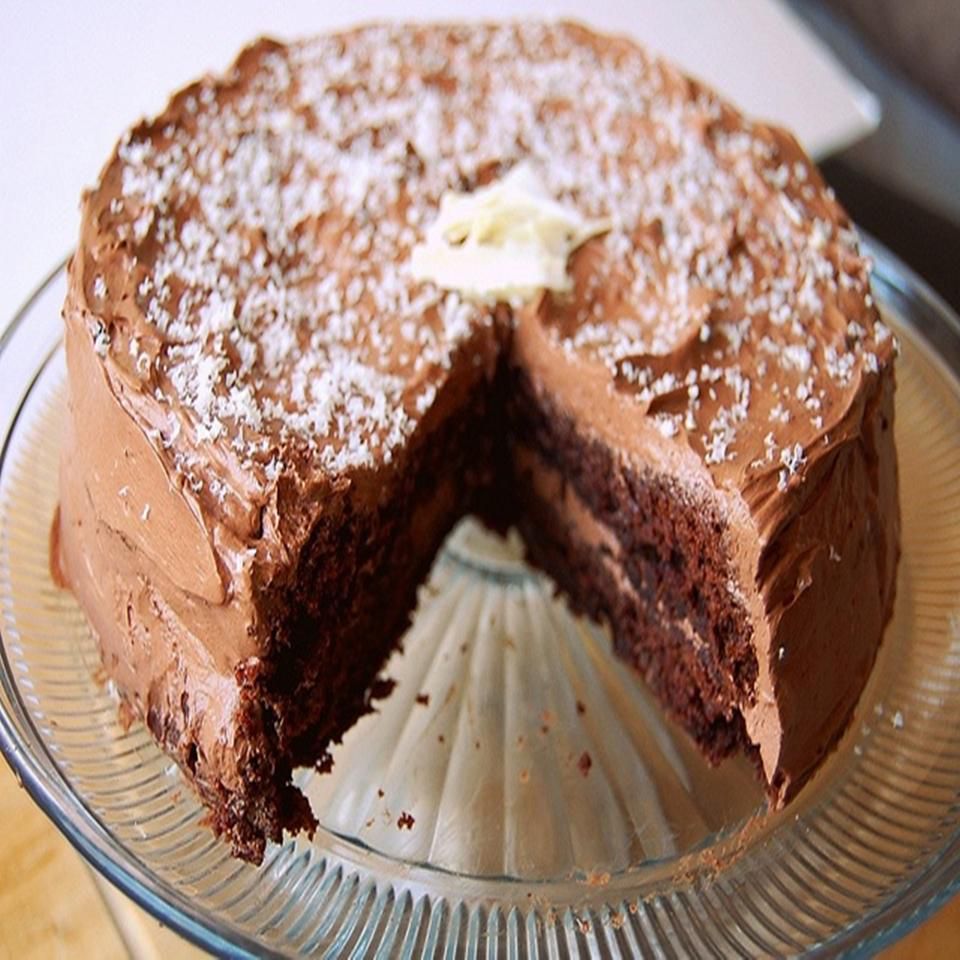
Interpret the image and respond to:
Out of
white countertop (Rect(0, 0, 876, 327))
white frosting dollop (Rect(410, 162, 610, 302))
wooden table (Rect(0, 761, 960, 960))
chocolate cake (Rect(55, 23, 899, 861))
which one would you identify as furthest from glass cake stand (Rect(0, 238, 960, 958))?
white countertop (Rect(0, 0, 876, 327))

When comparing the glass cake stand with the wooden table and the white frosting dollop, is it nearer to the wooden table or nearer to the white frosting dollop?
the wooden table

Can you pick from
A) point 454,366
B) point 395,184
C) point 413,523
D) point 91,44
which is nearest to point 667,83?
point 395,184

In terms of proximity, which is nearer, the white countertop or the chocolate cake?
the chocolate cake

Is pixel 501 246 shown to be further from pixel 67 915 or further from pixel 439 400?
pixel 67 915

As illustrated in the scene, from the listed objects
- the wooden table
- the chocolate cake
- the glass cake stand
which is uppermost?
the chocolate cake

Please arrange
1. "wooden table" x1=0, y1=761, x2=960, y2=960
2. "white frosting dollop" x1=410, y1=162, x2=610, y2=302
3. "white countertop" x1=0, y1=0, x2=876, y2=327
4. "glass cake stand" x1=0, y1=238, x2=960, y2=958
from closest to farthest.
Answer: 1. "glass cake stand" x1=0, y1=238, x2=960, y2=958
2. "wooden table" x1=0, y1=761, x2=960, y2=960
3. "white frosting dollop" x1=410, y1=162, x2=610, y2=302
4. "white countertop" x1=0, y1=0, x2=876, y2=327

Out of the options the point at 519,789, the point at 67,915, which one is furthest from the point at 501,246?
the point at 67,915
